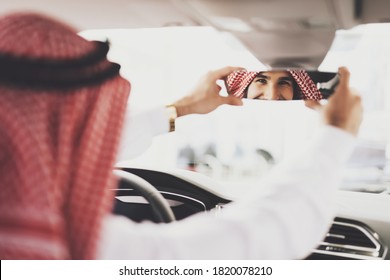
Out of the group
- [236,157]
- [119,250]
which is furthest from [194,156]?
[119,250]

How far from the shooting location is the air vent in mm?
1693

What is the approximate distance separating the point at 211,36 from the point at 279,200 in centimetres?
88

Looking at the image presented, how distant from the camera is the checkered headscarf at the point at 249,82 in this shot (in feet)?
4.98

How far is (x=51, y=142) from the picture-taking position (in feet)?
2.60

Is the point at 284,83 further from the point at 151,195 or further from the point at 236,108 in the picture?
the point at 151,195

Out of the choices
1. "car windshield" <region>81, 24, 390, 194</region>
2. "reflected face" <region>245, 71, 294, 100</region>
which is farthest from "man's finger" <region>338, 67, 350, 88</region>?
"reflected face" <region>245, 71, 294, 100</region>

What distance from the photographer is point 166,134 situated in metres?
1.54

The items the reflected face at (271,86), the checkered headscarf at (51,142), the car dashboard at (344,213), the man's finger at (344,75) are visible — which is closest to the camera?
the checkered headscarf at (51,142)

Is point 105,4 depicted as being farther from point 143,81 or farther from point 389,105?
point 389,105

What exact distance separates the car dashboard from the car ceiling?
51 centimetres

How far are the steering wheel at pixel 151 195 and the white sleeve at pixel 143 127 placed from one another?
15 cm

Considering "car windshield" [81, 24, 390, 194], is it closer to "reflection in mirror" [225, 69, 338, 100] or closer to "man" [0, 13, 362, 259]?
"reflection in mirror" [225, 69, 338, 100]

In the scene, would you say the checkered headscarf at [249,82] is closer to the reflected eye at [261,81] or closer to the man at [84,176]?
the reflected eye at [261,81]

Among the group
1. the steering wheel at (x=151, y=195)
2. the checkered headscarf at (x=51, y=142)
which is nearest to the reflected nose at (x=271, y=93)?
the steering wheel at (x=151, y=195)
